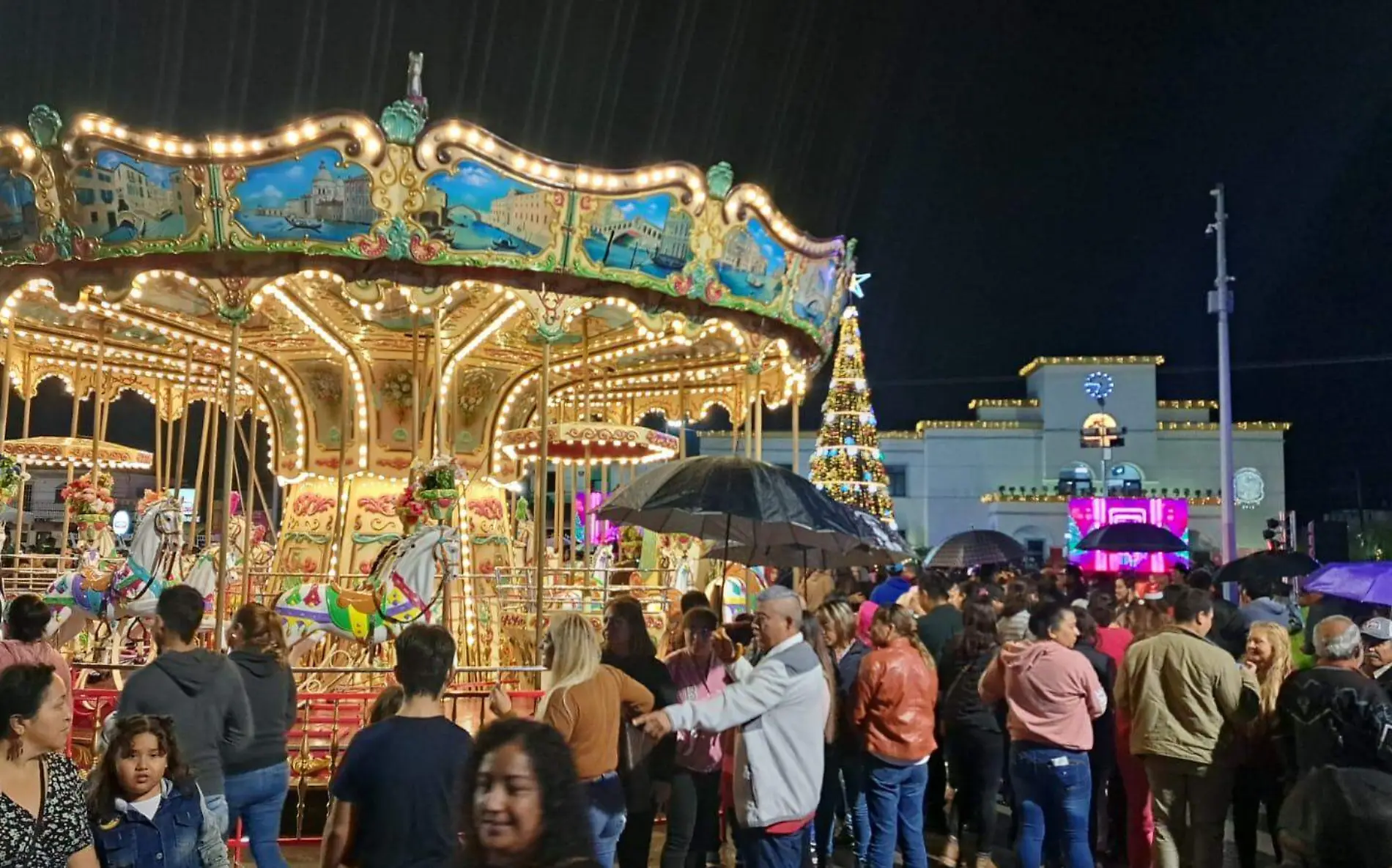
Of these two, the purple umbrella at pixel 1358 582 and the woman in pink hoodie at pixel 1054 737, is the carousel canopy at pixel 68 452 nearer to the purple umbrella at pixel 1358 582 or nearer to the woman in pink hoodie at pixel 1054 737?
the woman in pink hoodie at pixel 1054 737

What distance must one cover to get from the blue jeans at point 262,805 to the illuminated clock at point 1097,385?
1747 inches

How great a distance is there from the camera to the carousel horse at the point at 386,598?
27.7 feet

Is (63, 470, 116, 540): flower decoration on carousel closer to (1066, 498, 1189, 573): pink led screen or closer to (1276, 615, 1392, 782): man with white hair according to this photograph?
(1276, 615, 1392, 782): man with white hair

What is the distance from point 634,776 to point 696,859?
100 centimetres

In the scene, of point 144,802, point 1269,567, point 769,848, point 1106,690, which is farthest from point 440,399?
point 1269,567

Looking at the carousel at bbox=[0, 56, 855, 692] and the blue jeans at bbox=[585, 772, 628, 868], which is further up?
the carousel at bbox=[0, 56, 855, 692]

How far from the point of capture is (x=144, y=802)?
3434 mm

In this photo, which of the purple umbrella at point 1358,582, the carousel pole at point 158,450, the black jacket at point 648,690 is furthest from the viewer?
the carousel pole at point 158,450

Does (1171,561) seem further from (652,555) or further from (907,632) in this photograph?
(907,632)

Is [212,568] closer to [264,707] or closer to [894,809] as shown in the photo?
[264,707]

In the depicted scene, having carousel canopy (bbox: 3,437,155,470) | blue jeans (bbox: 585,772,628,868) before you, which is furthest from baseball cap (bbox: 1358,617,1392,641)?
carousel canopy (bbox: 3,437,155,470)

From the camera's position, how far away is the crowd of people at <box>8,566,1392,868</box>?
2994 mm

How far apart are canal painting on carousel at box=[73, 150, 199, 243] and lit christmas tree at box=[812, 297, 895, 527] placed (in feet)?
68.7

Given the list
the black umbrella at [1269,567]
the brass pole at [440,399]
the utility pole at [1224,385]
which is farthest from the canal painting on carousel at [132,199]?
the utility pole at [1224,385]
